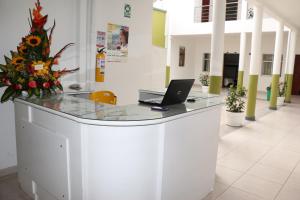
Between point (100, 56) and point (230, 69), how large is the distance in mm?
12144

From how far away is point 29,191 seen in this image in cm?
241

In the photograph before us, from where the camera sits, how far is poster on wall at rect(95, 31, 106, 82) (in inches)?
137

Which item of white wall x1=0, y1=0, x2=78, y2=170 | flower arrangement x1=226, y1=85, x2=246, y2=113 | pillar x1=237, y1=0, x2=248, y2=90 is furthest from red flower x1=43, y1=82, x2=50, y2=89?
pillar x1=237, y1=0, x2=248, y2=90

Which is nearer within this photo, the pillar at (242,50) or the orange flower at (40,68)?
the orange flower at (40,68)

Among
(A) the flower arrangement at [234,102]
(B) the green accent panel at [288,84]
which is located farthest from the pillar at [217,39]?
(B) the green accent panel at [288,84]

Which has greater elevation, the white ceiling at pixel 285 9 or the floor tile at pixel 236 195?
the white ceiling at pixel 285 9

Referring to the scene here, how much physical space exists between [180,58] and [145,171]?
538 inches

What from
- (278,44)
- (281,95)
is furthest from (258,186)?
(281,95)

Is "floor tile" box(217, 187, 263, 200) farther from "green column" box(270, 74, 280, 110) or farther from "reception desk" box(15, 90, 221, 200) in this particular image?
"green column" box(270, 74, 280, 110)

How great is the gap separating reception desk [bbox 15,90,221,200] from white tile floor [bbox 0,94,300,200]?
19.5 inches

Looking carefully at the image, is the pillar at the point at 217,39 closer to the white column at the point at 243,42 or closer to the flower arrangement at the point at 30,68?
the flower arrangement at the point at 30,68

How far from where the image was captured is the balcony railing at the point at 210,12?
12.4 m

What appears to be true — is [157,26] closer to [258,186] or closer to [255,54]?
[255,54]

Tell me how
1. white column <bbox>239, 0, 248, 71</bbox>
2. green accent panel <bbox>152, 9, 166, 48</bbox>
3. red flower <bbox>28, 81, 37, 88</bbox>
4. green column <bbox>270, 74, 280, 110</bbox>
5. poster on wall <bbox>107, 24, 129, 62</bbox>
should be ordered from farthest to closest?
white column <bbox>239, 0, 248, 71</bbox>, green column <bbox>270, 74, 280, 110</bbox>, green accent panel <bbox>152, 9, 166, 48</bbox>, poster on wall <bbox>107, 24, 129, 62</bbox>, red flower <bbox>28, 81, 37, 88</bbox>
